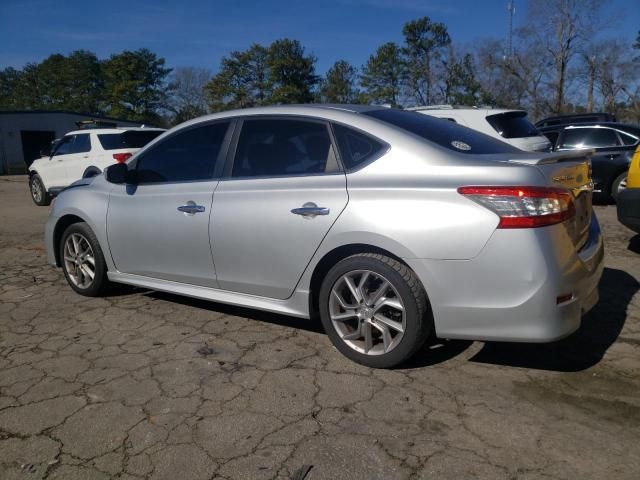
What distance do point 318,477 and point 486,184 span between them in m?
1.66

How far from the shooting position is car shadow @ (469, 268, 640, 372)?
3.35 meters

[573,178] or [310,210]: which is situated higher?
[573,178]

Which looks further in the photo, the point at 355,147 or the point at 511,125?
the point at 511,125

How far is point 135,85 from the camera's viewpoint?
50.2 meters

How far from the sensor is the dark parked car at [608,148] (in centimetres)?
974

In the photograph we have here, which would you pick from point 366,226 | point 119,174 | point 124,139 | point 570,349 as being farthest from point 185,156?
point 124,139

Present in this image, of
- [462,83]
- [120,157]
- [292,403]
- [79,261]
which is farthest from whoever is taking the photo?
[462,83]

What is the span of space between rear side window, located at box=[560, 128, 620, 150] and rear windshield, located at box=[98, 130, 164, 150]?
8656mm

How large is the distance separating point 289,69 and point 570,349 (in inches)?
1828

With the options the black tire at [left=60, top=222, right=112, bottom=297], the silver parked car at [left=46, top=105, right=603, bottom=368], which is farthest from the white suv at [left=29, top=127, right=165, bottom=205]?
the silver parked car at [left=46, top=105, right=603, bottom=368]

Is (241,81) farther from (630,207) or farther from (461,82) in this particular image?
(630,207)

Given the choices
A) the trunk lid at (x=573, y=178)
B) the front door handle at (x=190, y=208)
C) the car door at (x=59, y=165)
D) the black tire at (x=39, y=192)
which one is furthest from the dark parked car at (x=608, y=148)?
the black tire at (x=39, y=192)

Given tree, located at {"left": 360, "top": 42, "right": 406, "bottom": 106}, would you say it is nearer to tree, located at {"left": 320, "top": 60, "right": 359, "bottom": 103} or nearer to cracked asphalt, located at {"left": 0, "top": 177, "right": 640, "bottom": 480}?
tree, located at {"left": 320, "top": 60, "right": 359, "bottom": 103}

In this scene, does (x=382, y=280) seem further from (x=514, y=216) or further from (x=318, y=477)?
(x=318, y=477)
